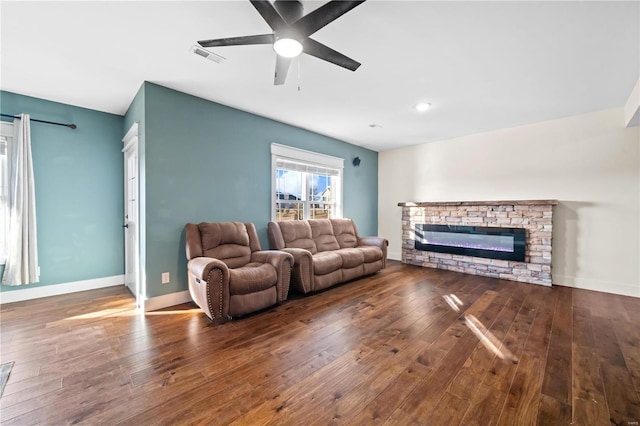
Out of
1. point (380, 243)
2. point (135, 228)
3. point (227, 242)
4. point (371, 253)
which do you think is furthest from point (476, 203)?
point (135, 228)

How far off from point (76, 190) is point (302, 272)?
3333 mm

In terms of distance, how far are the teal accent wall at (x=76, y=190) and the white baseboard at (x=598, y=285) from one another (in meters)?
6.67

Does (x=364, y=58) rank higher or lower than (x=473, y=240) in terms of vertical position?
higher

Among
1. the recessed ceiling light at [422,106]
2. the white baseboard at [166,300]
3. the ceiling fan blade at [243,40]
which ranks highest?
the recessed ceiling light at [422,106]

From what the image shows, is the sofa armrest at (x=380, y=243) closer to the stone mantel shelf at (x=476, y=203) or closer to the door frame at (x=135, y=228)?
the stone mantel shelf at (x=476, y=203)

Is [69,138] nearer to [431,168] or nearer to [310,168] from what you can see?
[310,168]

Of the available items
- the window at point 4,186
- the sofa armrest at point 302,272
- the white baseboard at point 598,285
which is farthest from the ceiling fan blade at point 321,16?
the white baseboard at point 598,285

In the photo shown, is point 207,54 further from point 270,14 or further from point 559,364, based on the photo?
point 559,364

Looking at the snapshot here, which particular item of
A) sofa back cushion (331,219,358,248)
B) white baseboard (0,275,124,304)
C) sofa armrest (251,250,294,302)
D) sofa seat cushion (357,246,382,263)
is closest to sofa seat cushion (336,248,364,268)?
sofa seat cushion (357,246,382,263)

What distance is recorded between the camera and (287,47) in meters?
1.88

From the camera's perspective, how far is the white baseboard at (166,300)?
10.1 feet

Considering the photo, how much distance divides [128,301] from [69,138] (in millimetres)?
2373

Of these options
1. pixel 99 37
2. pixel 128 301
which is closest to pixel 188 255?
pixel 128 301

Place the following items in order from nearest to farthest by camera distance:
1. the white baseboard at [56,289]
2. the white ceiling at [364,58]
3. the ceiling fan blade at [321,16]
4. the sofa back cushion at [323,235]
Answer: the ceiling fan blade at [321,16], the white ceiling at [364,58], the white baseboard at [56,289], the sofa back cushion at [323,235]
